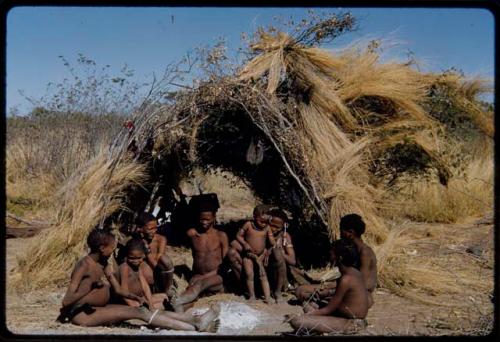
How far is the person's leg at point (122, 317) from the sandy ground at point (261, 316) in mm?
56

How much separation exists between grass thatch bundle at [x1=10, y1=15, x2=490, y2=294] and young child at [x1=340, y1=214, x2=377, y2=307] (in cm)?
44

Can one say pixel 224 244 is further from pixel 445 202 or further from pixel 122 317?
pixel 445 202

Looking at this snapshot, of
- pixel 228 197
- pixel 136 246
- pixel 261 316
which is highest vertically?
pixel 228 197

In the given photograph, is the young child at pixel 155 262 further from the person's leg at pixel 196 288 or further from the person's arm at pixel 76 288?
the person's arm at pixel 76 288

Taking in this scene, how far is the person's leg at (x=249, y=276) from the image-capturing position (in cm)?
644

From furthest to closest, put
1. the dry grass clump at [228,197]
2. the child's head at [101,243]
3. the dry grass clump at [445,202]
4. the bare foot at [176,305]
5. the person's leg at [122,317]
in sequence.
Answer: the dry grass clump at [228,197]
the dry grass clump at [445,202]
the bare foot at [176,305]
the child's head at [101,243]
the person's leg at [122,317]

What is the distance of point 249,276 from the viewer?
21.3 feet

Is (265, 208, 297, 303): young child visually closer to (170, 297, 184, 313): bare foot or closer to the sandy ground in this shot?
the sandy ground

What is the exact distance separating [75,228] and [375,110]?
3585 mm

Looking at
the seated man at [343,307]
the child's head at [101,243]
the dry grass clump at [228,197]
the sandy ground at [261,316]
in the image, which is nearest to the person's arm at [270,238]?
the sandy ground at [261,316]

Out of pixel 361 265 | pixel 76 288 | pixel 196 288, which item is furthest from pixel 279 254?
pixel 76 288

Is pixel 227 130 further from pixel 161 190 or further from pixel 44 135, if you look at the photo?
pixel 44 135

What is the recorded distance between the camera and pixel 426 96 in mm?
8297

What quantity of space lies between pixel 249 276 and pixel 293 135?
145 cm
